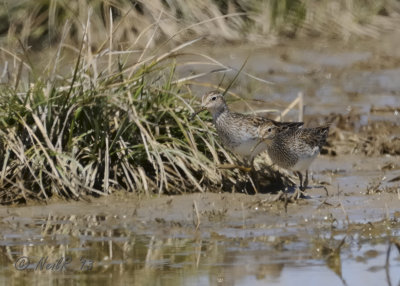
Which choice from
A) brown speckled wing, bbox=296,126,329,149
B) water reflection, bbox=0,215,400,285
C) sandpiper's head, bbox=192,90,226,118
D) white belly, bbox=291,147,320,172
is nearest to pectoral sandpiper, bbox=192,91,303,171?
sandpiper's head, bbox=192,90,226,118

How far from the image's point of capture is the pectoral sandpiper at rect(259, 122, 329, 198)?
9547 millimetres

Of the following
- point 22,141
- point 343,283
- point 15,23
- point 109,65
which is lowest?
point 343,283

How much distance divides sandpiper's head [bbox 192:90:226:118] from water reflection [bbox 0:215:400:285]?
1528 mm

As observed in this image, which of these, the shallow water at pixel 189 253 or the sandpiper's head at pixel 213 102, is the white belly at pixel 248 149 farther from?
the shallow water at pixel 189 253

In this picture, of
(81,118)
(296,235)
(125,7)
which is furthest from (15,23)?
(296,235)

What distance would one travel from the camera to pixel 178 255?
7516 millimetres

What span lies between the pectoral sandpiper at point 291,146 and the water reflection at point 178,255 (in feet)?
4.74

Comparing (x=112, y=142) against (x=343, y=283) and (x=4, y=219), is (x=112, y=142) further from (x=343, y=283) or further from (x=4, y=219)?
(x=343, y=283)

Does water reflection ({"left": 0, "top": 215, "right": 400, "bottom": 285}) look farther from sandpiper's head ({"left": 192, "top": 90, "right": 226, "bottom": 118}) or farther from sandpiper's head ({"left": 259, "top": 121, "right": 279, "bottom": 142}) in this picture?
sandpiper's head ({"left": 192, "top": 90, "right": 226, "bottom": 118})

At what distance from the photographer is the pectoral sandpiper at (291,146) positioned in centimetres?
955

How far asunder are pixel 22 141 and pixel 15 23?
5.88 metres

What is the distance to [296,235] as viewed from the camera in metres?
8.10
